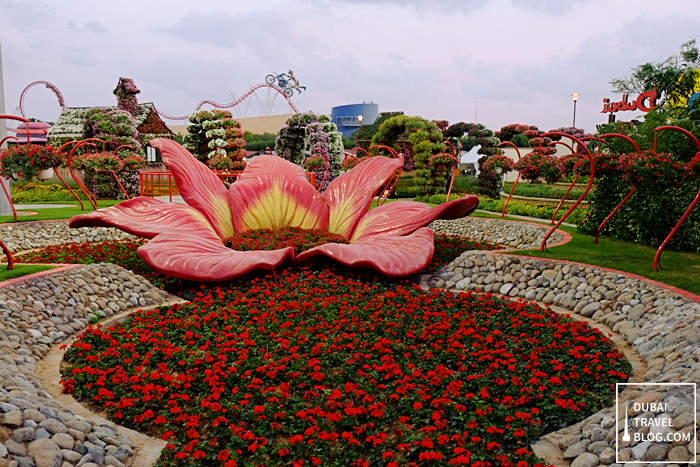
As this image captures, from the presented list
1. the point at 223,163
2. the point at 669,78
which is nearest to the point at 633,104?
the point at 669,78

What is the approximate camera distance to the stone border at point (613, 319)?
267 centimetres

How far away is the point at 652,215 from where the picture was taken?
7766mm

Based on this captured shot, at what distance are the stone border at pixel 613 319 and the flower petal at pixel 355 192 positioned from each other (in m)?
1.43

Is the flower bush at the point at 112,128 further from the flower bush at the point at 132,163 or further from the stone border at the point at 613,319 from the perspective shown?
the stone border at the point at 613,319

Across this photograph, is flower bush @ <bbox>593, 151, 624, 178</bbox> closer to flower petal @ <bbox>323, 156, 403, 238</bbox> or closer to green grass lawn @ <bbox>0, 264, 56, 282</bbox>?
flower petal @ <bbox>323, 156, 403, 238</bbox>

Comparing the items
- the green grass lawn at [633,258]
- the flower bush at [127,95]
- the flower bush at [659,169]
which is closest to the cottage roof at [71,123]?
the flower bush at [127,95]

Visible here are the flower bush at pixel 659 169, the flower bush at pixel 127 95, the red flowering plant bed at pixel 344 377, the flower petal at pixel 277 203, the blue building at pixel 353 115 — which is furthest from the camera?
the blue building at pixel 353 115

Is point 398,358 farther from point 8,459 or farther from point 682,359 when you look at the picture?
point 8,459

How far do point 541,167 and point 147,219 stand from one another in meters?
5.85

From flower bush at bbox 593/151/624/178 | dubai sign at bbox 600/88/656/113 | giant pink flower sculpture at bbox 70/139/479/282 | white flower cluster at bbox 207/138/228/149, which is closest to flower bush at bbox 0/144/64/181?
giant pink flower sculpture at bbox 70/139/479/282

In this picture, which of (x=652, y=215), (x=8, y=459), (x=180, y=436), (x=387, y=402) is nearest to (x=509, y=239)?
(x=652, y=215)

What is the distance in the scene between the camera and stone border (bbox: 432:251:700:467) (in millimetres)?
2668

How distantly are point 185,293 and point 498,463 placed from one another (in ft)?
13.6

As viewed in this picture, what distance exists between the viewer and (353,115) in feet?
206
